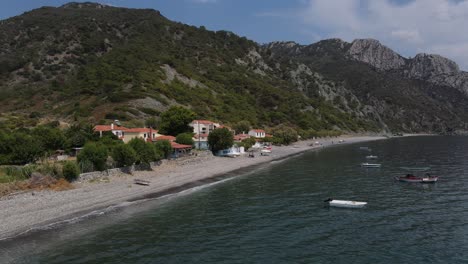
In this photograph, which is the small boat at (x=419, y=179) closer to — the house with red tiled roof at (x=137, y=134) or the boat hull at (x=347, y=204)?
A: the boat hull at (x=347, y=204)

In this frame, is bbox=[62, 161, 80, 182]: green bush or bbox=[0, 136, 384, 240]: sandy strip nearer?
bbox=[0, 136, 384, 240]: sandy strip

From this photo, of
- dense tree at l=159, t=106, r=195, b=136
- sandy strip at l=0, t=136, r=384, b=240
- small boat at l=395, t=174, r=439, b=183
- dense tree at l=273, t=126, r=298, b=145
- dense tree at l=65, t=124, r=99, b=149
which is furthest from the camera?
dense tree at l=273, t=126, r=298, b=145

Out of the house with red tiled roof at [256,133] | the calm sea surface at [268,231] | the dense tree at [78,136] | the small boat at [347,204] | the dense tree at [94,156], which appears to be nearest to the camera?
the calm sea surface at [268,231]

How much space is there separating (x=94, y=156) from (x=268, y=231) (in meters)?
32.0

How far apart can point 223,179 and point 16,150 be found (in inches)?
1254

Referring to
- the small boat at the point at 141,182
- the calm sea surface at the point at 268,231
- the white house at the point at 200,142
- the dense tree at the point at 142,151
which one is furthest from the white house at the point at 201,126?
the calm sea surface at the point at 268,231

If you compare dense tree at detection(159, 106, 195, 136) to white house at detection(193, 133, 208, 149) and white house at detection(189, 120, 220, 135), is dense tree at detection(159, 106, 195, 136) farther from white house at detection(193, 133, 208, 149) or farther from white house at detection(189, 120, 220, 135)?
white house at detection(189, 120, 220, 135)

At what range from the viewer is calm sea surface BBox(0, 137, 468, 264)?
2981 cm

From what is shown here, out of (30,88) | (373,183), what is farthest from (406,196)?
(30,88)

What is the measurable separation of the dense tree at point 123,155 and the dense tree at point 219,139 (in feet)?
127

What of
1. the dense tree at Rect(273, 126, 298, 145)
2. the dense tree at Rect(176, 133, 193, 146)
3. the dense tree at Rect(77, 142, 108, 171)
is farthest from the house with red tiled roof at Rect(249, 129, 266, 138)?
the dense tree at Rect(77, 142, 108, 171)

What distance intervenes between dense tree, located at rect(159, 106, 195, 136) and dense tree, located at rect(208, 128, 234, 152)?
378 inches

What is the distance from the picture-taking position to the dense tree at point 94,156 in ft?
187

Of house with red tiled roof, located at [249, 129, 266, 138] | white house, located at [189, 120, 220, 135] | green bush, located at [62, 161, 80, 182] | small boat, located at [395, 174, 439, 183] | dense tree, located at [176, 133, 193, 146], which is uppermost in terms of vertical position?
white house, located at [189, 120, 220, 135]
